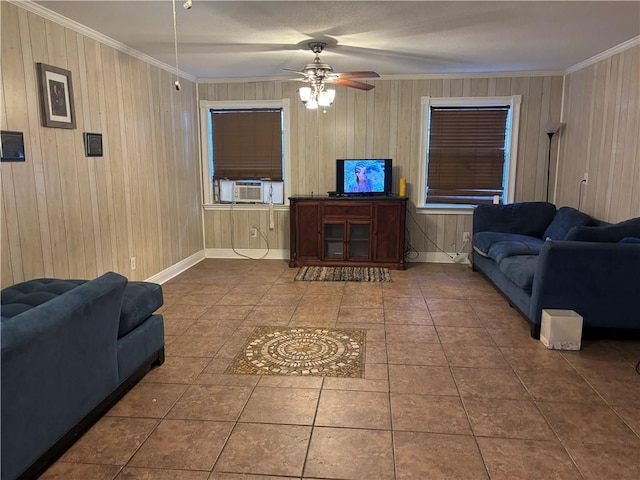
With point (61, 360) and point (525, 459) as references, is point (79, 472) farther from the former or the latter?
point (525, 459)

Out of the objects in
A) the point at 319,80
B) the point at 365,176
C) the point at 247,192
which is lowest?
the point at 247,192

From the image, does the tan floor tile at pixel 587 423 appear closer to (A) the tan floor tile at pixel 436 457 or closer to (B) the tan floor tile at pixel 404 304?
(A) the tan floor tile at pixel 436 457

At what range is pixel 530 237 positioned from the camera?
513 centimetres

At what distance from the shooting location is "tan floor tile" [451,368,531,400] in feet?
8.69

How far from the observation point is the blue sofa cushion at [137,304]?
103 inches

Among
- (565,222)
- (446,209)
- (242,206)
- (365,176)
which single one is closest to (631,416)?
(565,222)

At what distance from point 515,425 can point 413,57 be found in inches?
146

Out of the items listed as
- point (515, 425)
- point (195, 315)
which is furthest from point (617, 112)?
point (195, 315)

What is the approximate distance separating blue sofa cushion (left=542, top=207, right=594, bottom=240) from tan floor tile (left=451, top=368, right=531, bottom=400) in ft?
7.13

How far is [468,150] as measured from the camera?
5840 mm

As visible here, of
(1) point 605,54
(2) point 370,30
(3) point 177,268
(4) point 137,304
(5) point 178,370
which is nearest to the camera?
(4) point 137,304

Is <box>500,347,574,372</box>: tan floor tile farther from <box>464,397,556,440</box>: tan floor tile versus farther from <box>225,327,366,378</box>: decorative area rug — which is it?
<box>225,327,366,378</box>: decorative area rug

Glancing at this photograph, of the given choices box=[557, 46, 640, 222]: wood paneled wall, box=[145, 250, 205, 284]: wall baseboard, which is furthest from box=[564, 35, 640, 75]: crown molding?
box=[145, 250, 205, 284]: wall baseboard

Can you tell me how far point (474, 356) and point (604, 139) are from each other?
2815mm
